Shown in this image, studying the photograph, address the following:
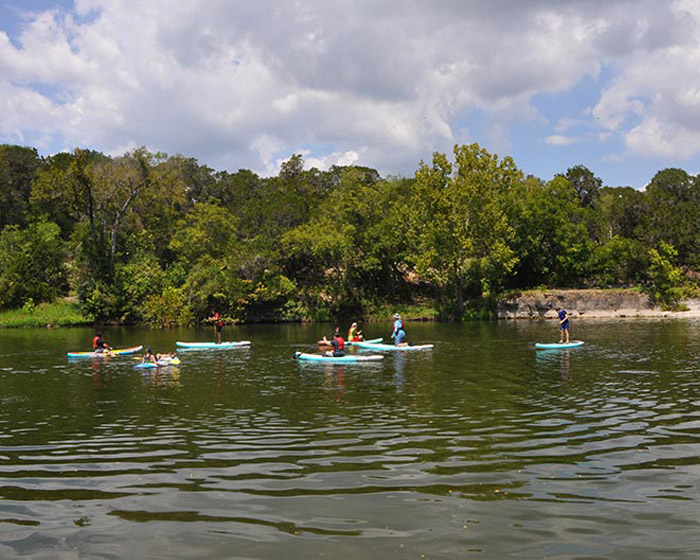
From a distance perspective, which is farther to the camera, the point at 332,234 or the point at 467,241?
the point at 332,234

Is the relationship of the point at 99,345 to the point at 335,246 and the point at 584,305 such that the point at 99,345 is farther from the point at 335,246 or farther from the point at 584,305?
the point at 584,305

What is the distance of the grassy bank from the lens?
193 ft

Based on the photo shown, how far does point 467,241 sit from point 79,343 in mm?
35163

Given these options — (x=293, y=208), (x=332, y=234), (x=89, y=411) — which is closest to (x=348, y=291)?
(x=332, y=234)

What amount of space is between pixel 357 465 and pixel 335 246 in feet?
168

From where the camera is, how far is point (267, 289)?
61.0 meters

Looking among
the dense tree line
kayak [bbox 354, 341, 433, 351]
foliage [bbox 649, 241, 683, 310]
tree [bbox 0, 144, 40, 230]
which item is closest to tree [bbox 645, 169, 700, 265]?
the dense tree line

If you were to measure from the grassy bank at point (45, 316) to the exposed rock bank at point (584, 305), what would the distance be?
4254 cm

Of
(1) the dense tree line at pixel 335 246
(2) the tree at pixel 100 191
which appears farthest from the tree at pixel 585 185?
(2) the tree at pixel 100 191

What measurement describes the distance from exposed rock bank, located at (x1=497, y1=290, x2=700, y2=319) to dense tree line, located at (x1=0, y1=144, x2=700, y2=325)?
1.76m

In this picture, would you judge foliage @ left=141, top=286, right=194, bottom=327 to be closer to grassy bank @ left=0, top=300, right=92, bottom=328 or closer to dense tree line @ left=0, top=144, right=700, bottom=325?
dense tree line @ left=0, top=144, right=700, bottom=325

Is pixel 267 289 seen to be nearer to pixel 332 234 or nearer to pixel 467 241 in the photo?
pixel 332 234

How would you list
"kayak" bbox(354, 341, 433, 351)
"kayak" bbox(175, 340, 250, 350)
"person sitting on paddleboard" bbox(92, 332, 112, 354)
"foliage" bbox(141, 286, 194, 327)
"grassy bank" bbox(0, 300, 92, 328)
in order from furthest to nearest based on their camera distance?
"grassy bank" bbox(0, 300, 92, 328) < "foliage" bbox(141, 286, 194, 327) < "kayak" bbox(175, 340, 250, 350) < "kayak" bbox(354, 341, 433, 351) < "person sitting on paddleboard" bbox(92, 332, 112, 354)

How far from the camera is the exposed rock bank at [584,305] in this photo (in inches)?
2272
